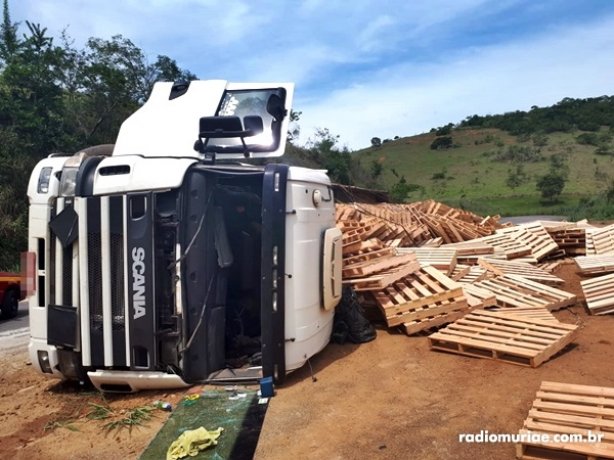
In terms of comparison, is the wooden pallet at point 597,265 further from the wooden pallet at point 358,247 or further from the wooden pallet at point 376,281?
the wooden pallet at point 376,281

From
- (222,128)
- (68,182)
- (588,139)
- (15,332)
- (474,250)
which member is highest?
(588,139)

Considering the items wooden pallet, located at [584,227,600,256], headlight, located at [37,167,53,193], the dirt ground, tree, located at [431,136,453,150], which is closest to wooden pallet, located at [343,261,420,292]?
the dirt ground

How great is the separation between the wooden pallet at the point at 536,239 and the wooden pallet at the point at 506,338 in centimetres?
553

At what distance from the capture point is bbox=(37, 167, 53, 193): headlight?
4.45m

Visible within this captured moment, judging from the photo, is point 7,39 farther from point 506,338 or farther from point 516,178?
point 516,178

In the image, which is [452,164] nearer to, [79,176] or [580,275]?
[580,275]

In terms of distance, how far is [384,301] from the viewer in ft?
20.3

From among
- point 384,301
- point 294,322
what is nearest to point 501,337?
point 384,301

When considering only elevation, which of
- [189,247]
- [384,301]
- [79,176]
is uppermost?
[79,176]

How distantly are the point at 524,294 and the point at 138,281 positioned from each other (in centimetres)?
533

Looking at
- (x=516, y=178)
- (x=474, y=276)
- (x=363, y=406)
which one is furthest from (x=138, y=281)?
(x=516, y=178)

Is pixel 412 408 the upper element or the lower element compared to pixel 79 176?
lower

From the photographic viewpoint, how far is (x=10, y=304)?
9.56m

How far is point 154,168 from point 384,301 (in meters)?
3.28
